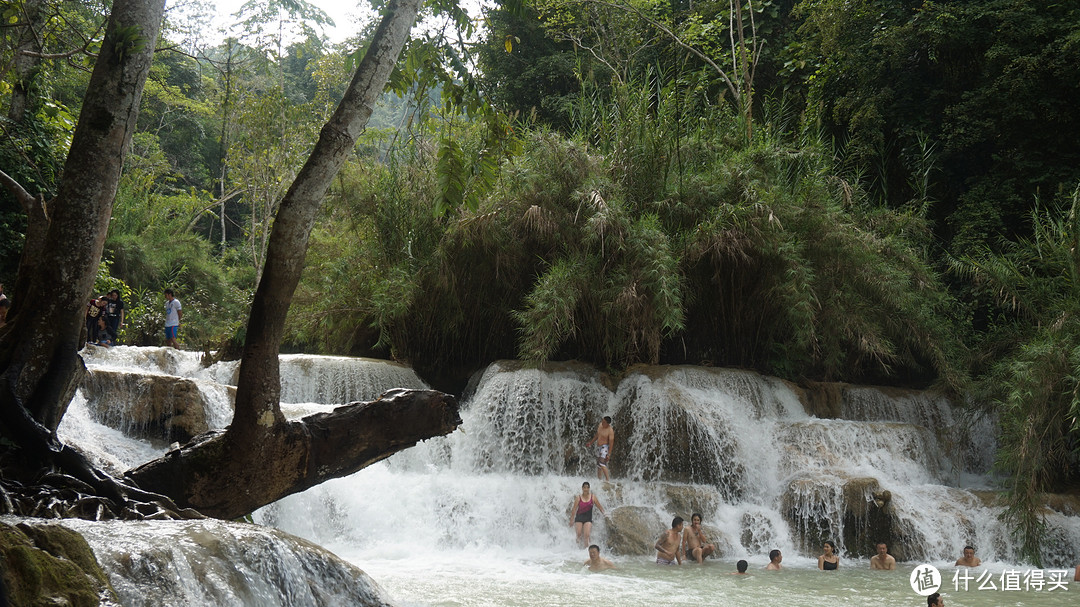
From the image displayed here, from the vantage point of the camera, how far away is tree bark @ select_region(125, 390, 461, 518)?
14.7 ft

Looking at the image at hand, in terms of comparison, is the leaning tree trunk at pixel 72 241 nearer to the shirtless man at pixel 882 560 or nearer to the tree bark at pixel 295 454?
the tree bark at pixel 295 454

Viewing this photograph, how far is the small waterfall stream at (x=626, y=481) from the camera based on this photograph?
8.48m

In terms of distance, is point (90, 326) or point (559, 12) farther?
point (559, 12)

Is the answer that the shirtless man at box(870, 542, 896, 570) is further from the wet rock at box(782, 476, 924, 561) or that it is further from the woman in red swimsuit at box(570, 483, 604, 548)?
the woman in red swimsuit at box(570, 483, 604, 548)

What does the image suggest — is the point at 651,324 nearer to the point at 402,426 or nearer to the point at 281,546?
the point at 402,426

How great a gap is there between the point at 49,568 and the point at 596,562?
6551mm

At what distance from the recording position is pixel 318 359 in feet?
40.6

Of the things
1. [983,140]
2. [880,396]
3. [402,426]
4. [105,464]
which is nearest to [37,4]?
[105,464]

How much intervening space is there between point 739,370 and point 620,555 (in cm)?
407

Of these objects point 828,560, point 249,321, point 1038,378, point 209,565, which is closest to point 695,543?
point 828,560

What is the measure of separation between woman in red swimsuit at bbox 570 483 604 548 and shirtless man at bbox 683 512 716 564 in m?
1.02

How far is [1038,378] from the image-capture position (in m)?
9.87

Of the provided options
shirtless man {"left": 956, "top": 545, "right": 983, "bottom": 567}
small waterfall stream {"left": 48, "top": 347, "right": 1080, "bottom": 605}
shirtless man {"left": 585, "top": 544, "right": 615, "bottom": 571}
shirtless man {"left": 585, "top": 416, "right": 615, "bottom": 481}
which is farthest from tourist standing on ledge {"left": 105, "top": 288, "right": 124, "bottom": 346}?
shirtless man {"left": 956, "top": 545, "right": 983, "bottom": 567}

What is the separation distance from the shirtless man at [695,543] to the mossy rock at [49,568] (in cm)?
715
